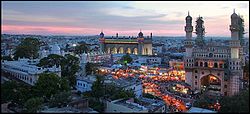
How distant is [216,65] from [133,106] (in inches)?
668

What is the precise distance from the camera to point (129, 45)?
71750mm

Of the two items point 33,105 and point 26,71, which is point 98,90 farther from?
point 26,71

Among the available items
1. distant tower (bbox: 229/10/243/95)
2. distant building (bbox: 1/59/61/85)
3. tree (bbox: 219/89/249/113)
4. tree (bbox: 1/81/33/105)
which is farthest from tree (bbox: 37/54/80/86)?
tree (bbox: 219/89/249/113)

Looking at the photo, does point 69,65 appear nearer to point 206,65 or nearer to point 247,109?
point 206,65

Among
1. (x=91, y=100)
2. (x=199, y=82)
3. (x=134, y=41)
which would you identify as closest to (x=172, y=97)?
(x=199, y=82)

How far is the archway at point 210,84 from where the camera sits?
34875mm

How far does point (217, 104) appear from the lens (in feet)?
77.0

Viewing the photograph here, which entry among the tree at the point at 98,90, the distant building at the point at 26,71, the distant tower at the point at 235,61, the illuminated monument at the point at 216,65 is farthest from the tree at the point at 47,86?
the distant tower at the point at 235,61

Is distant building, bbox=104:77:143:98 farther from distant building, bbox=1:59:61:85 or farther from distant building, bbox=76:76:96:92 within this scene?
distant building, bbox=1:59:61:85

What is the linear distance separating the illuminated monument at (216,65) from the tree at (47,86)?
17.7 m

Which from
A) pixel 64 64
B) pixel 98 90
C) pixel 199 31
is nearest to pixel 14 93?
pixel 98 90

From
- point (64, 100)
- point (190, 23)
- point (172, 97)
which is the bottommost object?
point (172, 97)

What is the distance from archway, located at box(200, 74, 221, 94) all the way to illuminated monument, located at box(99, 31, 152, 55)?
33.4 meters

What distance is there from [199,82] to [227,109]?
1675 centimetres
